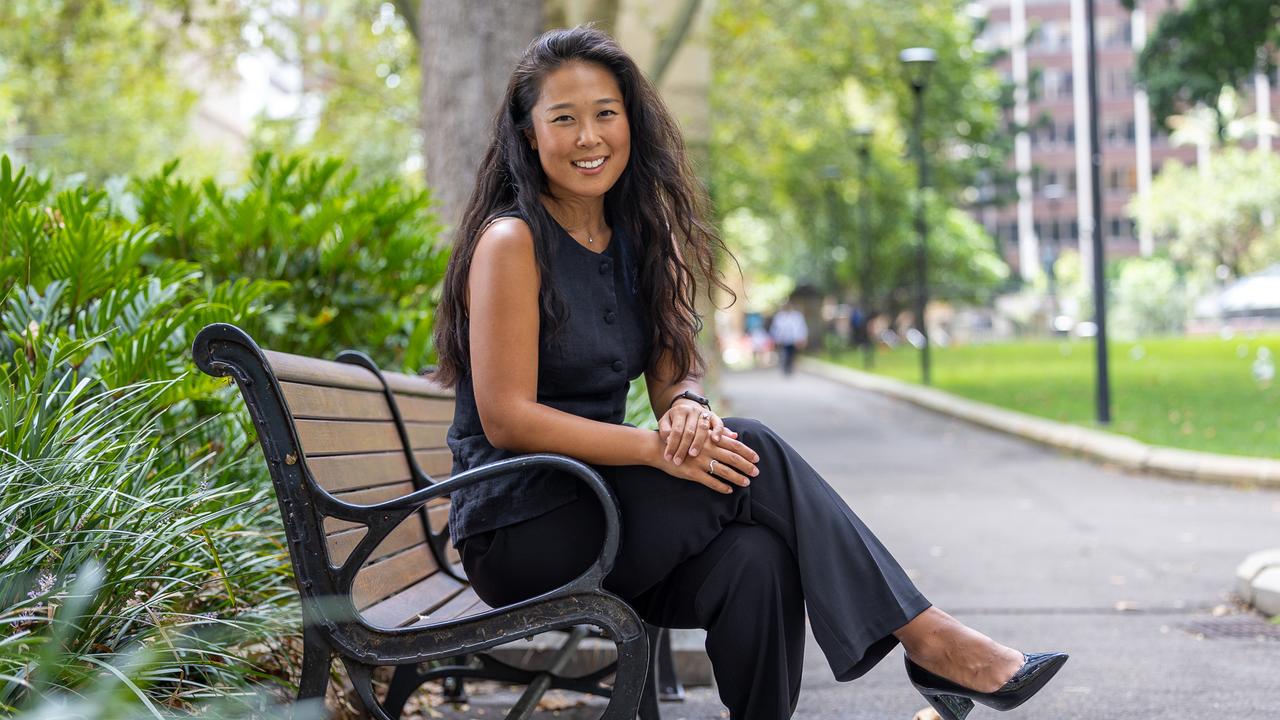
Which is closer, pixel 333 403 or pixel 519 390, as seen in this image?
pixel 519 390

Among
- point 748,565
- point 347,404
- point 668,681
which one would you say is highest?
point 347,404

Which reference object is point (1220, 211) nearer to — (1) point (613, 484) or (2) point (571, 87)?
(2) point (571, 87)

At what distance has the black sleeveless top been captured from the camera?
8.95 feet

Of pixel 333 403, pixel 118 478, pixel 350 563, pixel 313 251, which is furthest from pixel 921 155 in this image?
pixel 350 563

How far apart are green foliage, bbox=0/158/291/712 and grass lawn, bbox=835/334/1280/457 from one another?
9081 millimetres

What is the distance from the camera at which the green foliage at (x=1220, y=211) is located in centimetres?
6366

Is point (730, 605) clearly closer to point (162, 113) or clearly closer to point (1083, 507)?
point (1083, 507)

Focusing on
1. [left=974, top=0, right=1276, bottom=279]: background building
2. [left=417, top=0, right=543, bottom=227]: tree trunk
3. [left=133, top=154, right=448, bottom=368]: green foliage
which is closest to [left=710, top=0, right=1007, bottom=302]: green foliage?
[left=417, top=0, right=543, bottom=227]: tree trunk

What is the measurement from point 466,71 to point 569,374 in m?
5.38

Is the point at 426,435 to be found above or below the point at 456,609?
above

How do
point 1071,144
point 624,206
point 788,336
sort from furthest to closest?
1. point 1071,144
2. point 788,336
3. point 624,206

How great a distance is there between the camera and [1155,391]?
1825cm

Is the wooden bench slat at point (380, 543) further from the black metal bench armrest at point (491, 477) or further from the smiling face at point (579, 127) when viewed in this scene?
the smiling face at point (579, 127)

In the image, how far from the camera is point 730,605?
105 inches
